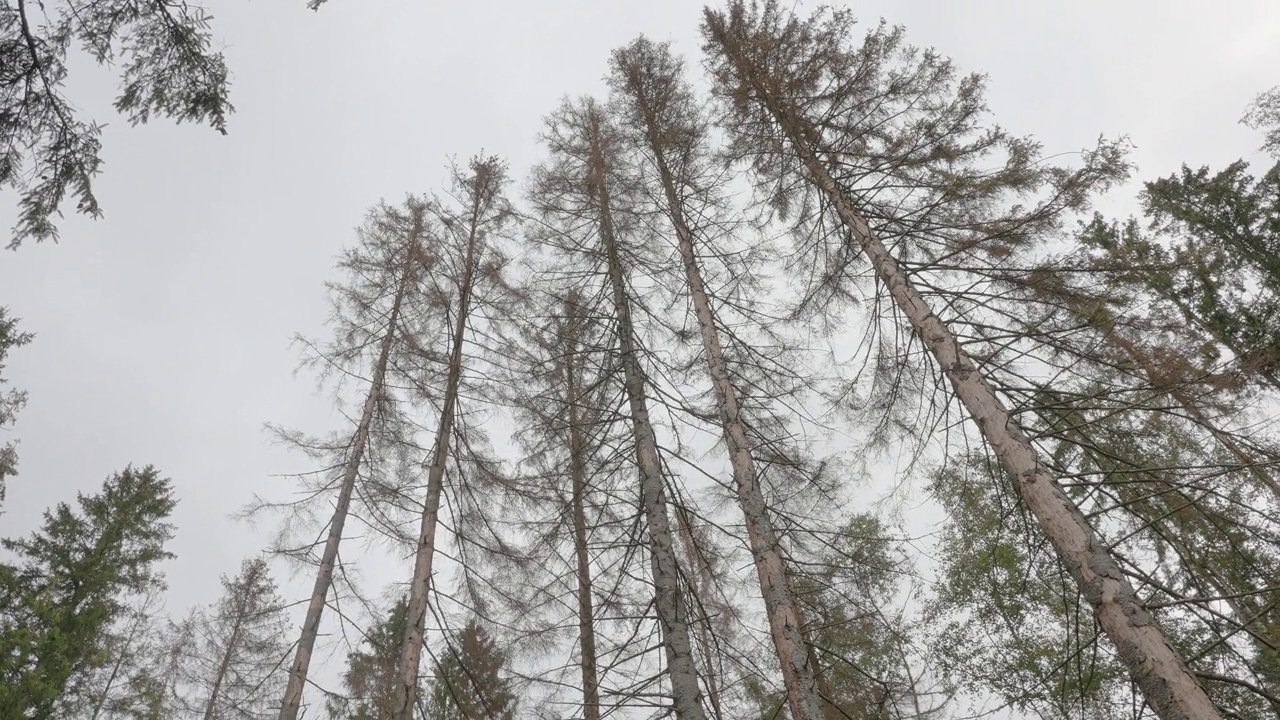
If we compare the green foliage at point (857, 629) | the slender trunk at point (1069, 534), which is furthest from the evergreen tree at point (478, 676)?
the slender trunk at point (1069, 534)

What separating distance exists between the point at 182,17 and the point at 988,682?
1424 centimetres

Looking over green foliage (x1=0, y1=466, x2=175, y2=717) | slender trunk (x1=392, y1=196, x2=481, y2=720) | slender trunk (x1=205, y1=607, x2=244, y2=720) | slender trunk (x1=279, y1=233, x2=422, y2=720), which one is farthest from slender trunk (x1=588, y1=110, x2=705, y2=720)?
slender trunk (x1=205, y1=607, x2=244, y2=720)

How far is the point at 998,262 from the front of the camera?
612 cm

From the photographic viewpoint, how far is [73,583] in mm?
13281

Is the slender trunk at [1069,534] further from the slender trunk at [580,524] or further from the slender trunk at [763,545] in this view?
the slender trunk at [580,524]

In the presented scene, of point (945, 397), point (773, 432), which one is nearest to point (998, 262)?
point (945, 397)

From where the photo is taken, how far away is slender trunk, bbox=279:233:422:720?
776 centimetres

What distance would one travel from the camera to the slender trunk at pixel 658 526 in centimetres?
504

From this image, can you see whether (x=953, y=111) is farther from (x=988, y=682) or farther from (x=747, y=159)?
(x=988, y=682)

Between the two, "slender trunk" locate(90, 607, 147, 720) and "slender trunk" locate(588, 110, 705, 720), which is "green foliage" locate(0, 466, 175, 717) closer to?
"slender trunk" locate(90, 607, 147, 720)

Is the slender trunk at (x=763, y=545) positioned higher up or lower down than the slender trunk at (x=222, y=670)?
lower down

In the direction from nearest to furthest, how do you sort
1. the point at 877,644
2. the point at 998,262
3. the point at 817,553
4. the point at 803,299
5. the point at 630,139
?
1. the point at 998,262
2. the point at 817,553
3. the point at 803,299
4. the point at 630,139
5. the point at 877,644

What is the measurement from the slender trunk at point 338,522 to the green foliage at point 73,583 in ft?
24.8

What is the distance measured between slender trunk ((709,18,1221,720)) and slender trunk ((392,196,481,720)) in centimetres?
555
